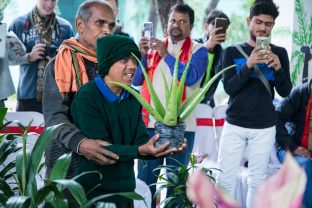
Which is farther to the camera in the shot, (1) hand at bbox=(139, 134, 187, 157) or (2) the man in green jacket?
(2) the man in green jacket

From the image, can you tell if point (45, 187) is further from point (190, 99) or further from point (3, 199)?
point (190, 99)

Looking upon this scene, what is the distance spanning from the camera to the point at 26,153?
1697 millimetres

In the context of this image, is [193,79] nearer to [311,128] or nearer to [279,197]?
[311,128]

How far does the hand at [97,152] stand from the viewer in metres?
1.84

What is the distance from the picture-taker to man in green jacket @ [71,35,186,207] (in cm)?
191

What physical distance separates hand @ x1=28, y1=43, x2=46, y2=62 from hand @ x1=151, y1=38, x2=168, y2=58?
39.4 inches

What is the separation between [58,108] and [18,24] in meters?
2.54

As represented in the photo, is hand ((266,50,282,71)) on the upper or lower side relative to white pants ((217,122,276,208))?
upper

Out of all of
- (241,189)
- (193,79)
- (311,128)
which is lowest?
(241,189)

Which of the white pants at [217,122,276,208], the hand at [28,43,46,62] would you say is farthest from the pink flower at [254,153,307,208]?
the hand at [28,43,46,62]

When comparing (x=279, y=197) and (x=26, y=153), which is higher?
(x=279, y=197)

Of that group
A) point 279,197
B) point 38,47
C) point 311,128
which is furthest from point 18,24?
point 279,197

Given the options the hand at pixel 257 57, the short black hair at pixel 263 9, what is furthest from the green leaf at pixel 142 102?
the short black hair at pixel 263 9

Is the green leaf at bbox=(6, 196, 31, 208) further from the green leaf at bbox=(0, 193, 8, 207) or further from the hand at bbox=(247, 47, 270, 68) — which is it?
the hand at bbox=(247, 47, 270, 68)
